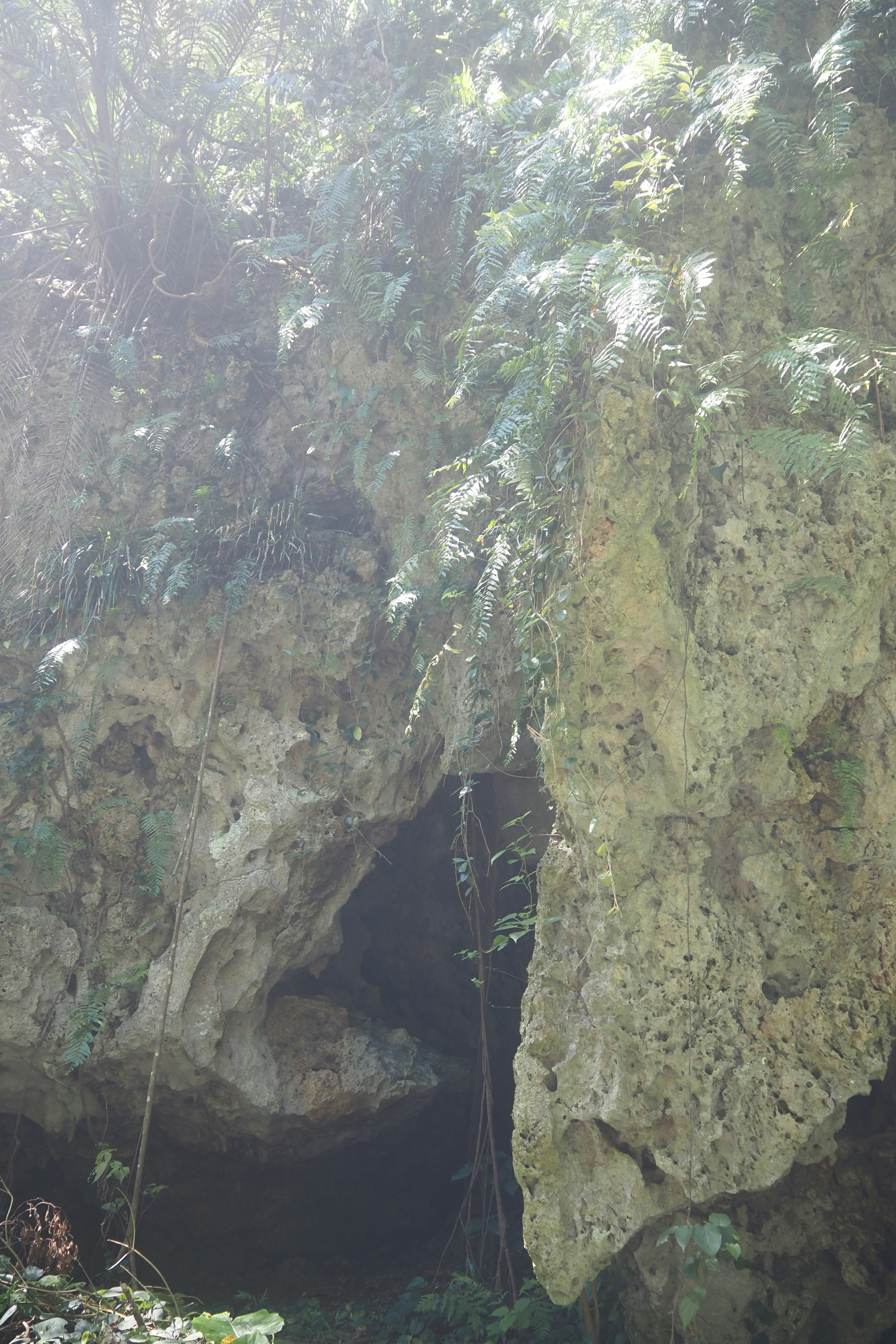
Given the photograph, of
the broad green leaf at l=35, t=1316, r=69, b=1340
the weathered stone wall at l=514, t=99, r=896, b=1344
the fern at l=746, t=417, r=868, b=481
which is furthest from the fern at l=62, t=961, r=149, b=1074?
the fern at l=746, t=417, r=868, b=481

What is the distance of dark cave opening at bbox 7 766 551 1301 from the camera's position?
5.36 metres

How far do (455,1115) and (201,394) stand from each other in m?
5.57

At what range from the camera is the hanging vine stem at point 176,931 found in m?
4.26

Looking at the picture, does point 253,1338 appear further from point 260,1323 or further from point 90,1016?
point 90,1016

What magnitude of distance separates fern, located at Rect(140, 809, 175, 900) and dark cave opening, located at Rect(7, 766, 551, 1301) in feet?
3.65

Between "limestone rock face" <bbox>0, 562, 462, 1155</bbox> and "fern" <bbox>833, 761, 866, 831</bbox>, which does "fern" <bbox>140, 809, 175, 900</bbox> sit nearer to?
"limestone rock face" <bbox>0, 562, 462, 1155</bbox>

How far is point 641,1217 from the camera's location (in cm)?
328

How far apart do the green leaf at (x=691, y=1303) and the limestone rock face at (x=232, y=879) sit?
108 inches

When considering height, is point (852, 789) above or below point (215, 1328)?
above

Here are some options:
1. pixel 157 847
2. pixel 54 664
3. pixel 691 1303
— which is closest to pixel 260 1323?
pixel 691 1303

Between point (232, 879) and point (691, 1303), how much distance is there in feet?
9.98

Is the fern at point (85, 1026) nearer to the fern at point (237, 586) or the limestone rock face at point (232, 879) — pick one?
the limestone rock face at point (232, 879)

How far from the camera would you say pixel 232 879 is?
4902 millimetres

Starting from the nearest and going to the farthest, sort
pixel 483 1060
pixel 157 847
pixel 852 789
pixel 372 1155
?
pixel 852 789
pixel 157 847
pixel 483 1060
pixel 372 1155
